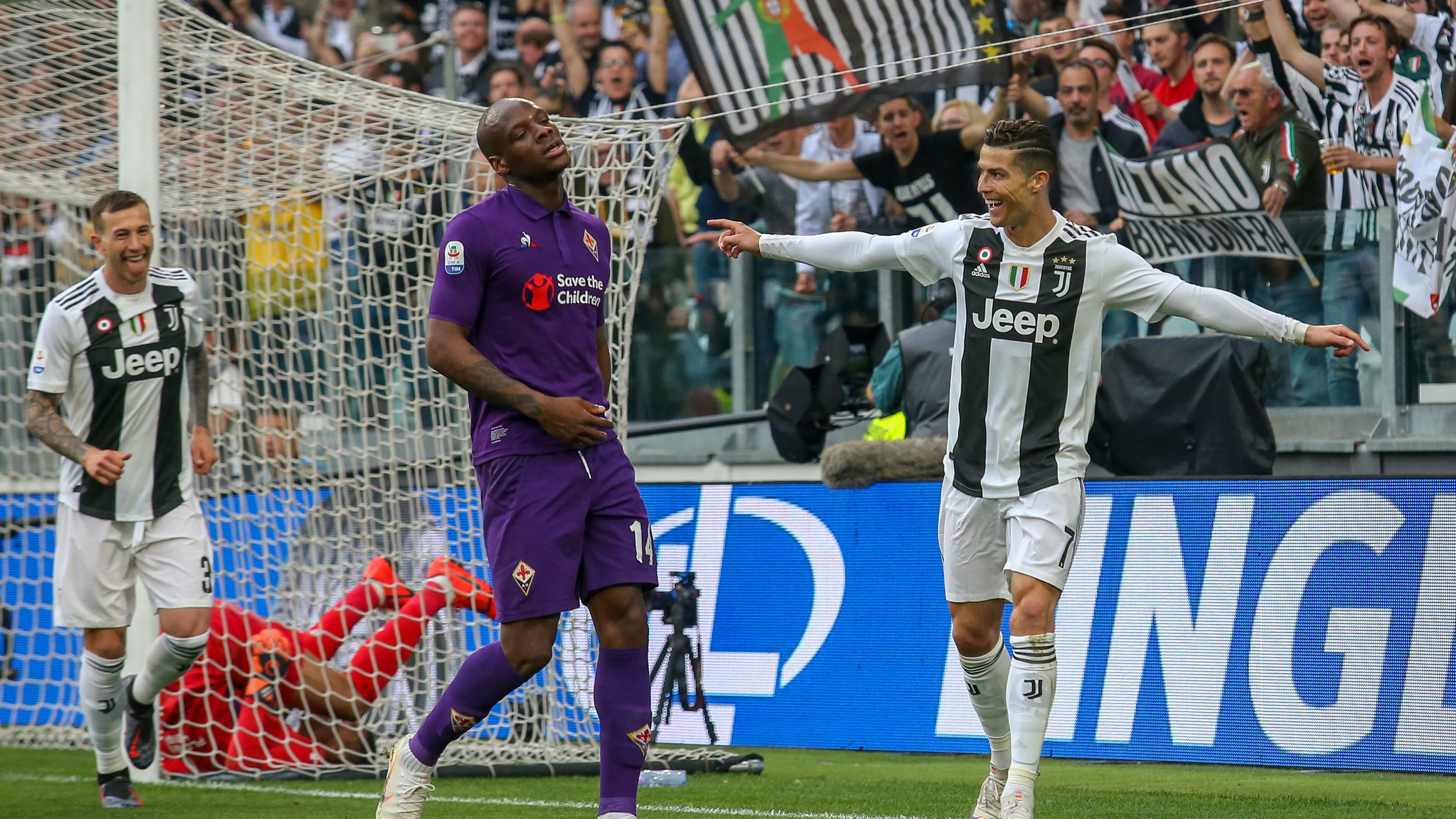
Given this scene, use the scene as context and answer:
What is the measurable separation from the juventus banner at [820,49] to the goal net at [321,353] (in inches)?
104

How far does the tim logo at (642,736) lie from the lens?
4.50 metres

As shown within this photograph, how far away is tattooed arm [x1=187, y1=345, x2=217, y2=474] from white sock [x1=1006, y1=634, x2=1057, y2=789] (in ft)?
11.9

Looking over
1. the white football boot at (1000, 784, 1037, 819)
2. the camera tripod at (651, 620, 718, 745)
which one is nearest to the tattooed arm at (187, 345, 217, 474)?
the camera tripod at (651, 620, 718, 745)

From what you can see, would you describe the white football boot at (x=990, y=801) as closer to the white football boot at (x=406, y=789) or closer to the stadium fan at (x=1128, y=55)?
the white football boot at (x=406, y=789)

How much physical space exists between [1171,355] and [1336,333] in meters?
4.01

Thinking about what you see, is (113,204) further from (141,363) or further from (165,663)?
(165,663)

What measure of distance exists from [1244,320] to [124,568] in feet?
15.2

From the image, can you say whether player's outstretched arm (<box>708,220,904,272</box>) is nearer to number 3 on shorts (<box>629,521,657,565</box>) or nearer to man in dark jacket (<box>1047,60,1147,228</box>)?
number 3 on shorts (<box>629,521,657,565</box>)

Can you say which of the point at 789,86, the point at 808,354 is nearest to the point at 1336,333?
the point at 808,354

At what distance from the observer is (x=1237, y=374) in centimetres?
843

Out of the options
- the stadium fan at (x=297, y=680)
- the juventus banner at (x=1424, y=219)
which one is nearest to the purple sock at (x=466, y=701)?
the stadium fan at (x=297, y=680)

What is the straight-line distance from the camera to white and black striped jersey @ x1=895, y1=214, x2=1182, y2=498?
16.2 feet

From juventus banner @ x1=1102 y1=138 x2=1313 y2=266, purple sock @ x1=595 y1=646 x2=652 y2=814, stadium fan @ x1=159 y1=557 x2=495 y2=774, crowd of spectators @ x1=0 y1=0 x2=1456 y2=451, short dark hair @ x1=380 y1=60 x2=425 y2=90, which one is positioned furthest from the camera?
short dark hair @ x1=380 y1=60 x2=425 y2=90

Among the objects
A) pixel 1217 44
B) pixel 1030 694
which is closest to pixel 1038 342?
pixel 1030 694
